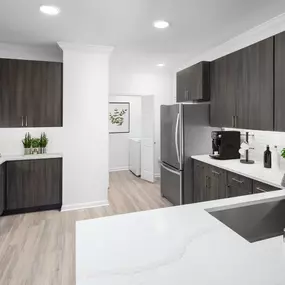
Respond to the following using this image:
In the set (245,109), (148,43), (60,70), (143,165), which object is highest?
(148,43)

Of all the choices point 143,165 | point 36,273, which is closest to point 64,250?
point 36,273

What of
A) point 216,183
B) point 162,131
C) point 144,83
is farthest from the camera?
point 144,83

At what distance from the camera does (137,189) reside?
504cm

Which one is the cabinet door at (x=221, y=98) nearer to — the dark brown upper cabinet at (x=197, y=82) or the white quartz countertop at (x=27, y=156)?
the dark brown upper cabinet at (x=197, y=82)

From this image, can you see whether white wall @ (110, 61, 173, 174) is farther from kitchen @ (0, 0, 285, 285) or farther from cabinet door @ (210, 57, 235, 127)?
cabinet door @ (210, 57, 235, 127)

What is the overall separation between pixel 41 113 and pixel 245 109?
297cm

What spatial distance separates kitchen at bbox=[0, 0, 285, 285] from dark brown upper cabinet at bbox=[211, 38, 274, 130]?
0.05 ft

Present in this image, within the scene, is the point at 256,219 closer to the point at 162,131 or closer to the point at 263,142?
the point at 263,142

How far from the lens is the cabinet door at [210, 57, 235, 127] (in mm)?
3229

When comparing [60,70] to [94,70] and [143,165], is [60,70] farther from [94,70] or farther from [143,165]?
[143,165]

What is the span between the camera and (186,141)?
3582 mm

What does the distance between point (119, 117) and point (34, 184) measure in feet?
12.3

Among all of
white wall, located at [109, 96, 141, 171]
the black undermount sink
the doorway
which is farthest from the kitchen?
white wall, located at [109, 96, 141, 171]

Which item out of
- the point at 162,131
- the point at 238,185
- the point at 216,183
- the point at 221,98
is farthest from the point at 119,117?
the point at 238,185
